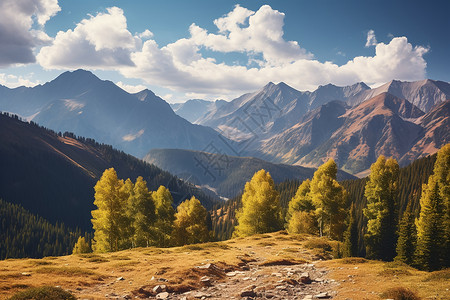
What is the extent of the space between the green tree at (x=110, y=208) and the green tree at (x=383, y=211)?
47.1 metres

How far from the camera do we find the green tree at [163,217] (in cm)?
5346

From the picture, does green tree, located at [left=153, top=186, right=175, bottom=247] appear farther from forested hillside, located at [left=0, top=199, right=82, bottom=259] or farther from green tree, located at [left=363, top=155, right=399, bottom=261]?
forested hillside, located at [left=0, top=199, right=82, bottom=259]

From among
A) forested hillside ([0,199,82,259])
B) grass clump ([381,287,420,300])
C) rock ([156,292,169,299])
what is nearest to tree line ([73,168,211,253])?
rock ([156,292,169,299])

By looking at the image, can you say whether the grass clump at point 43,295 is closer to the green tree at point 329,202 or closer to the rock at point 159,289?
the rock at point 159,289

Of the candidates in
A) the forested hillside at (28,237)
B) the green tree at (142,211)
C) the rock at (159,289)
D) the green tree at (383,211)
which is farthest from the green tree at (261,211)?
the forested hillside at (28,237)

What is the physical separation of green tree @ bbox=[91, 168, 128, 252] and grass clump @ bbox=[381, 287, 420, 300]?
43.5 metres

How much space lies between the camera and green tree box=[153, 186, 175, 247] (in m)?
53.5

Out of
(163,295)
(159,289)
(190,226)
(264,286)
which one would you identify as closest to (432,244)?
(264,286)

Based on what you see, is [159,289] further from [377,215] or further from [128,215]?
[377,215]

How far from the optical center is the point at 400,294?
56.2ft

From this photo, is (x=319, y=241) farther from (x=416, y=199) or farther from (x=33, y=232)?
(x=33, y=232)

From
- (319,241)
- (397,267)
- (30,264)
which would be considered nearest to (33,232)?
(30,264)

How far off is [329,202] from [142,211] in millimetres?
36285

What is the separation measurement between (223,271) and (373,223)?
37.2 m
